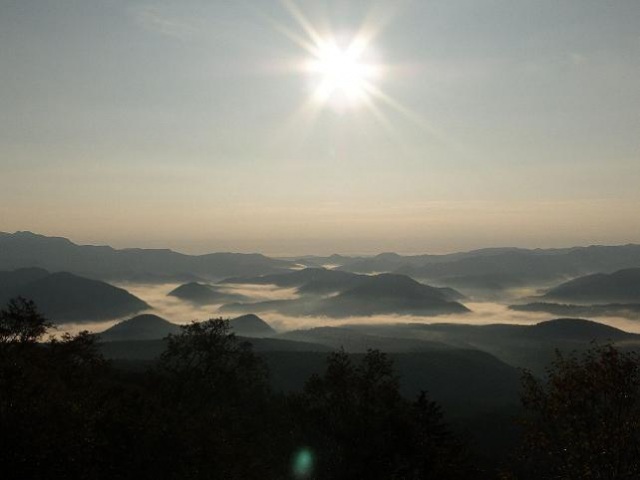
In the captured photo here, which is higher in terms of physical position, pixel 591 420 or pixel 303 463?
pixel 591 420

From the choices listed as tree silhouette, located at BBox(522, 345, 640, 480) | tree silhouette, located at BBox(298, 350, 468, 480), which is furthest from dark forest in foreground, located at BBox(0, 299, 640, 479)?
tree silhouette, located at BBox(298, 350, 468, 480)

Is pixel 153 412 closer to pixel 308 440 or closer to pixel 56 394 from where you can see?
pixel 56 394

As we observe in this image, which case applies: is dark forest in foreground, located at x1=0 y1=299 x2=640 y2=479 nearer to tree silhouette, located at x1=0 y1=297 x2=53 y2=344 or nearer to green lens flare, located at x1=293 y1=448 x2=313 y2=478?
tree silhouette, located at x1=0 y1=297 x2=53 y2=344

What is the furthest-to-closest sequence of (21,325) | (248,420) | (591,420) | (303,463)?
(248,420) < (303,463) < (21,325) < (591,420)

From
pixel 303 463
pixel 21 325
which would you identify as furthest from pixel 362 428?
pixel 21 325

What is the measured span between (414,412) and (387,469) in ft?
68.2

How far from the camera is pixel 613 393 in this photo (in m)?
44.1

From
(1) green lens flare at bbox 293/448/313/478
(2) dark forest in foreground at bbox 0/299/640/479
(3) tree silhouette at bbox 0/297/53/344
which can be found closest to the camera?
(2) dark forest in foreground at bbox 0/299/640/479

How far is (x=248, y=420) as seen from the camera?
309 feet

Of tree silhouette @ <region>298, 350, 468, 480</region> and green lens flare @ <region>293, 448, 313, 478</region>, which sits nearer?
green lens flare @ <region>293, 448, 313, 478</region>

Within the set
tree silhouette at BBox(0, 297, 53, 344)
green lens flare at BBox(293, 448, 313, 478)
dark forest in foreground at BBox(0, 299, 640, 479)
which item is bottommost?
green lens flare at BBox(293, 448, 313, 478)

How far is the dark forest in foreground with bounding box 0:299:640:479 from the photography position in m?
42.2

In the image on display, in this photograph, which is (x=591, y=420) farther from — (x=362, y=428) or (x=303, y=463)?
(x=303, y=463)

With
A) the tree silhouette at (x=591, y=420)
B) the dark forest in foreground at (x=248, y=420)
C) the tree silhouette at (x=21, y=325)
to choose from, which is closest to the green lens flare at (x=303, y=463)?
the dark forest in foreground at (x=248, y=420)
